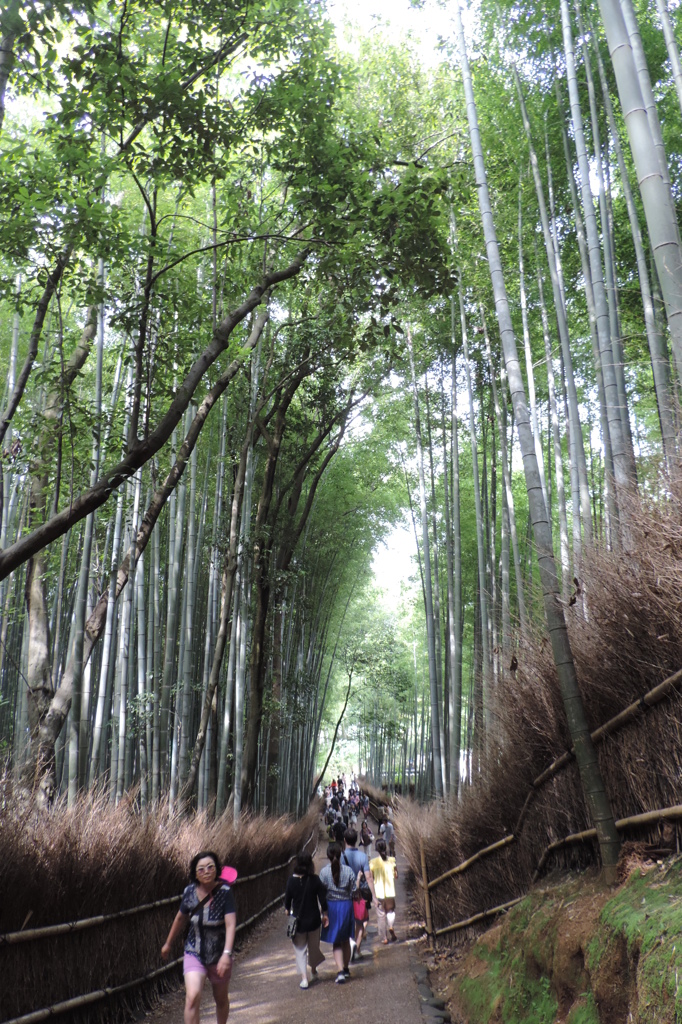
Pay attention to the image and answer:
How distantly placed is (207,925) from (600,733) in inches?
76.1

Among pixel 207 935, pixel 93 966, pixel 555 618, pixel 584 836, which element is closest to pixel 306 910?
pixel 93 966

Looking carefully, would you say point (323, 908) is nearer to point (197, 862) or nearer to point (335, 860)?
point (335, 860)

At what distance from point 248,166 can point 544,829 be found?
395 centimetres

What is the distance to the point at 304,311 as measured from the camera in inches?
299

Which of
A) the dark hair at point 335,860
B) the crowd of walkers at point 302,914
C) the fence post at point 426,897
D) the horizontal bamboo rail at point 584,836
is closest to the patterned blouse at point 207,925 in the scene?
the crowd of walkers at point 302,914

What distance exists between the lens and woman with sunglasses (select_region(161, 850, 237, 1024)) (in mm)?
3258

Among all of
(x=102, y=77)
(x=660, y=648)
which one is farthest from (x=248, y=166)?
(x=660, y=648)

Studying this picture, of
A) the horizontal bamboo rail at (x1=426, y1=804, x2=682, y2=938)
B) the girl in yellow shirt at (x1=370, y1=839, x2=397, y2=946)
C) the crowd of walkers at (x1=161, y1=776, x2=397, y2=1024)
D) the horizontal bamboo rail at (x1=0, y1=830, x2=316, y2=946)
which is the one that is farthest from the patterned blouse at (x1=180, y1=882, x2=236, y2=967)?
the girl in yellow shirt at (x1=370, y1=839, x2=397, y2=946)

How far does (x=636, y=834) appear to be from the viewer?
2564 mm

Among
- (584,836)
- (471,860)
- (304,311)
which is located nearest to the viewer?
(584,836)

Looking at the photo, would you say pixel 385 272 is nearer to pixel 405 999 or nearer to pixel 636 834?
pixel 636 834

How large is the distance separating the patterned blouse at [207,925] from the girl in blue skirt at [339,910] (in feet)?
5.85

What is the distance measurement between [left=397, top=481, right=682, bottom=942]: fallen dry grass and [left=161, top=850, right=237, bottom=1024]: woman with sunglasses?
5.00 ft

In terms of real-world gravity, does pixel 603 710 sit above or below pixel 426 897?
above
